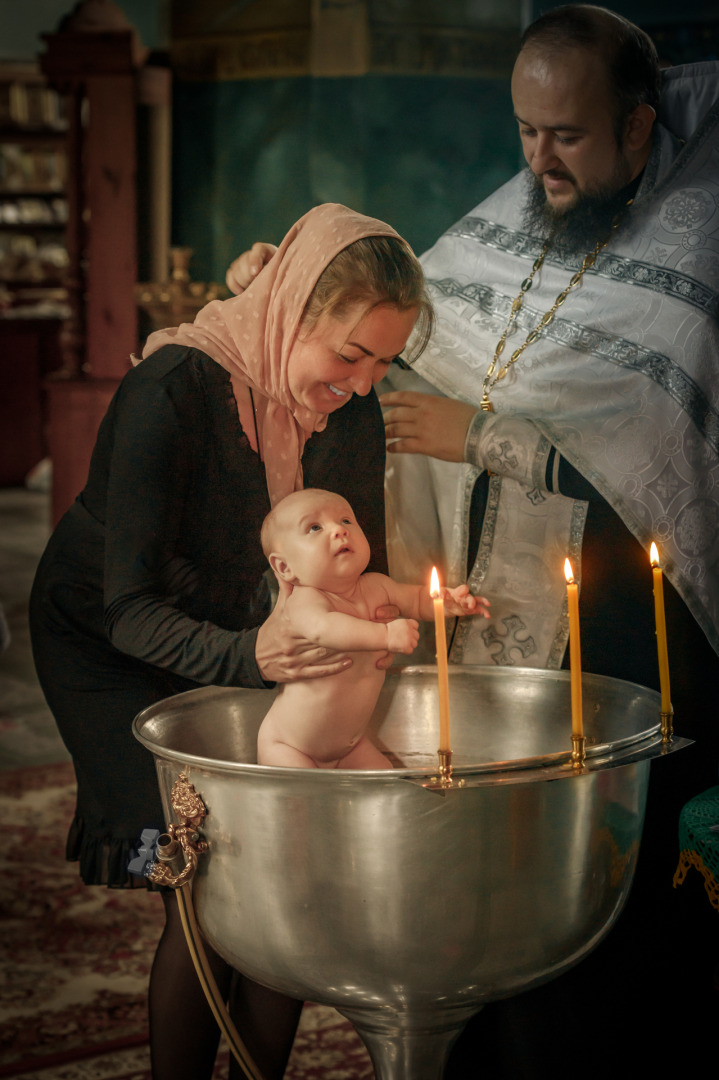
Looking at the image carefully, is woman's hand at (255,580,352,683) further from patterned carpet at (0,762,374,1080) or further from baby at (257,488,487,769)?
patterned carpet at (0,762,374,1080)

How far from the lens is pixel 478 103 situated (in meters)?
1.60

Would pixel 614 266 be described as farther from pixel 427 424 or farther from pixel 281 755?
pixel 281 755

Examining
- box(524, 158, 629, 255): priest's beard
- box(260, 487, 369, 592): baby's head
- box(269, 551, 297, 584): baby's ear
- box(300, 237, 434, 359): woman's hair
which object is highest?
box(524, 158, 629, 255): priest's beard

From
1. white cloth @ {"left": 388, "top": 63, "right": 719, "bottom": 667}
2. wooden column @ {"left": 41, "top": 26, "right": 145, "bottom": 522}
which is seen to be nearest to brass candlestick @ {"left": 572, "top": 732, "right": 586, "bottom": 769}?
white cloth @ {"left": 388, "top": 63, "right": 719, "bottom": 667}

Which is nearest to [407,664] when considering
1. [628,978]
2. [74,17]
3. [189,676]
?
[189,676]

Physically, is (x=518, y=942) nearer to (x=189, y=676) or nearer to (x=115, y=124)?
(x=189, y=676)

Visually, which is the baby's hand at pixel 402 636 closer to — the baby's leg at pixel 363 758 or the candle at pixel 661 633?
the baby's leg at pixel 363 758

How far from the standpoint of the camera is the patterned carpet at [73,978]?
7.36ft

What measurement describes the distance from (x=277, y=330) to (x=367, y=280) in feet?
0.41

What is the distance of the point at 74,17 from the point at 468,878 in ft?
4.66

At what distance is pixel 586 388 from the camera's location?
157 centimetres

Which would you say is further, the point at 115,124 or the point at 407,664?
the point at 115,124

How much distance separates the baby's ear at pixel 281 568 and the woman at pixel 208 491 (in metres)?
0.05

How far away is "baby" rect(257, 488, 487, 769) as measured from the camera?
4.37ft
